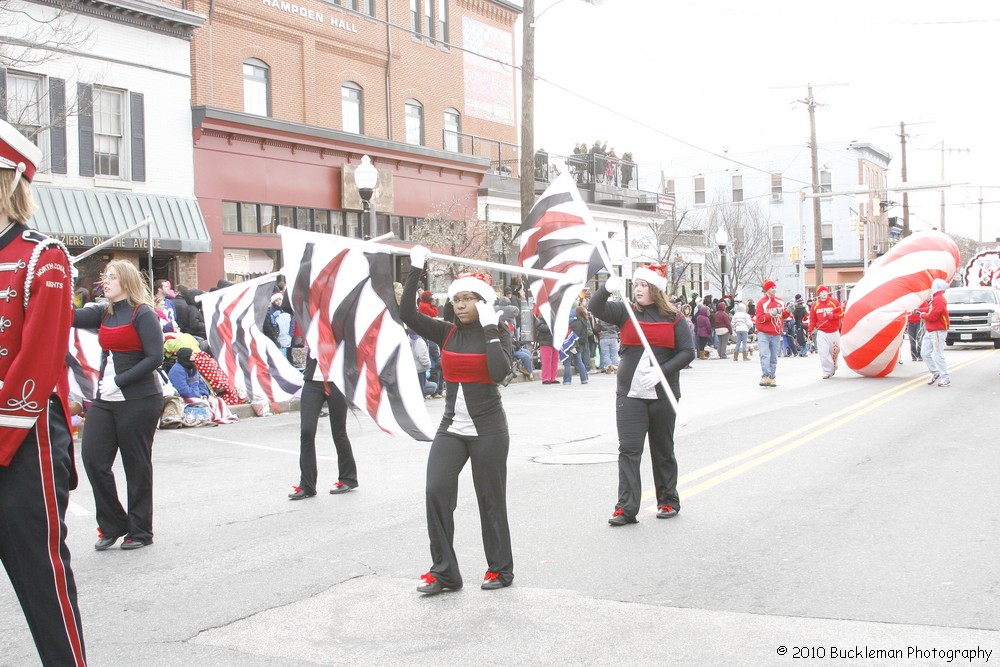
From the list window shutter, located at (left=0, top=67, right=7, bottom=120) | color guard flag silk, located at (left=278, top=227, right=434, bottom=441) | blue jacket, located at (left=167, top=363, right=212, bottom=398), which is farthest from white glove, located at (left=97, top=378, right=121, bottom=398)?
window shutter, located at (left=0, top=67, right=7, bottom=120)

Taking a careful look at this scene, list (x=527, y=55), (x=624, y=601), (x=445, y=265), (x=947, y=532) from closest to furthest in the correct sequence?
(x=624, y=601)
(x=947, y=532)
(x=527, y=55)
(x=445, y=265)

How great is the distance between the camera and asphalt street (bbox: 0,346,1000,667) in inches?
195

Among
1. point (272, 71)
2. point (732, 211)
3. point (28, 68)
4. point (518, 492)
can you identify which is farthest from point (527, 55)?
point (732, 211)

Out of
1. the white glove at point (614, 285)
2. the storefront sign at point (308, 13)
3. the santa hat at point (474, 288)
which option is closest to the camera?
the santa hat at point (474, 288)

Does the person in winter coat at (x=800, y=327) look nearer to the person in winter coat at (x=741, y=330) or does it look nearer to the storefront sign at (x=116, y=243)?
the person in winter coat at (x=741, y=330)

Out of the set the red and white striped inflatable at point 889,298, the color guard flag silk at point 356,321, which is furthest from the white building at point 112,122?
the red and white striped inflatable at point 889,298

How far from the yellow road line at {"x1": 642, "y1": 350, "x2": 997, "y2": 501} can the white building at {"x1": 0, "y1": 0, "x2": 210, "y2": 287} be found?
13.2 meters

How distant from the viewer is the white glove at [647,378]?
768 centimetres

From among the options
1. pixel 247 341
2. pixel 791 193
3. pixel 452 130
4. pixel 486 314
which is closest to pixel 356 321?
pixel 486 314

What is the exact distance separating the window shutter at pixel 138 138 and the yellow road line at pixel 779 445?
1521 cm

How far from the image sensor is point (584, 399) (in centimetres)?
1798

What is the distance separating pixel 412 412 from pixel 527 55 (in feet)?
54.7

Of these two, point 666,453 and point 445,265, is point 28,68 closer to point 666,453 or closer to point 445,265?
point 445,265

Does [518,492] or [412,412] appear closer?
[412,412]
